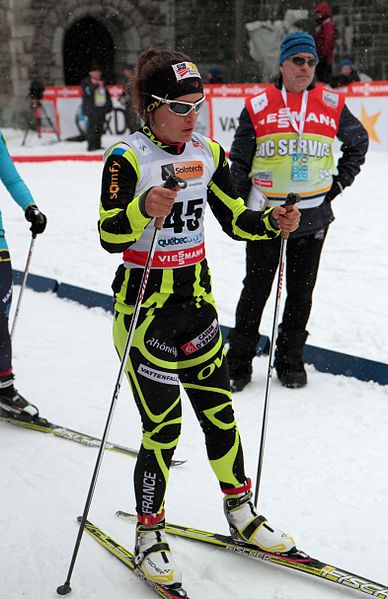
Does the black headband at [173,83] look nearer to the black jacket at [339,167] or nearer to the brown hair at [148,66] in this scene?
the brown hair at [148,66]

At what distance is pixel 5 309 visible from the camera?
4598 mm

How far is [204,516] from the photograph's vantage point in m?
3.59

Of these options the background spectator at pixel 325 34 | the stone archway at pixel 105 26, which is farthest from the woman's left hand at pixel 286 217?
the stone archway at pixel 105 26

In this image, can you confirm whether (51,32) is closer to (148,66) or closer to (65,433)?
(65,433)

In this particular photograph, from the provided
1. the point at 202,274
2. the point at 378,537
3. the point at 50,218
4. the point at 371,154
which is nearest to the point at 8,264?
the point at 202,274

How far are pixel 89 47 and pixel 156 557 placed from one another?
23.4 m

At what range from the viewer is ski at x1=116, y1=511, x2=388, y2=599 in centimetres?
288

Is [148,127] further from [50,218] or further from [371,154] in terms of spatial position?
[371,154]

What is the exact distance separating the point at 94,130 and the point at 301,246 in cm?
1351

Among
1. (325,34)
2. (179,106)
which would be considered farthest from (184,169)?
(325,34)

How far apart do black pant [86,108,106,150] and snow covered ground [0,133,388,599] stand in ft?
33.8

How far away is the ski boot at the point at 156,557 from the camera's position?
9.55ft

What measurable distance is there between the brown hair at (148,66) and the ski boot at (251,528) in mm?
1560

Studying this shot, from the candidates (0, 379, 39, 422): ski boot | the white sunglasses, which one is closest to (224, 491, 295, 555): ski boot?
the white sunglasses
